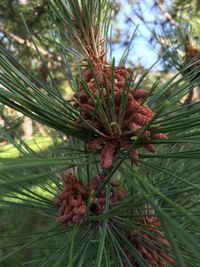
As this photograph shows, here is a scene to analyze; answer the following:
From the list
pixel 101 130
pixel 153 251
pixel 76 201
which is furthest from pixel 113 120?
pixel 153 251

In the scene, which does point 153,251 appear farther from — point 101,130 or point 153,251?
point 101,130

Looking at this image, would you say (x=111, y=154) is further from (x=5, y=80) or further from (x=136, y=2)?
(x=136, y=2)

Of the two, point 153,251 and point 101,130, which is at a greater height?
point 101,130

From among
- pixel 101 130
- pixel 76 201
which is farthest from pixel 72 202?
pixel 101 130

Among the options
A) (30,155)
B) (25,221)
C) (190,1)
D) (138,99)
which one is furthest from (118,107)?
(25,221)

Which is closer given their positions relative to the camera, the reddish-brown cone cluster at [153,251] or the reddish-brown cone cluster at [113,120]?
the reddish-brown cone cluster at [113,120]

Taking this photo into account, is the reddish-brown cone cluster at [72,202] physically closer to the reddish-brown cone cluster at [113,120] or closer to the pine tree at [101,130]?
the pine tree at [101,130]

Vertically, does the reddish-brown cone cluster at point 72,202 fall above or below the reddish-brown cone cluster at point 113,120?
below

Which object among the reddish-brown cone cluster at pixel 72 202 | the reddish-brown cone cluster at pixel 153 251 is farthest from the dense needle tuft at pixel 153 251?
the reddish-brown cone cluster at pixel 72 202

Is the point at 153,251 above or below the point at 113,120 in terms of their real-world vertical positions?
below

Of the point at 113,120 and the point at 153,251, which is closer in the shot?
the point at 113,120

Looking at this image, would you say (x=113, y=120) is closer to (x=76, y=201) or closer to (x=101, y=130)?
(x=101, y=130)
